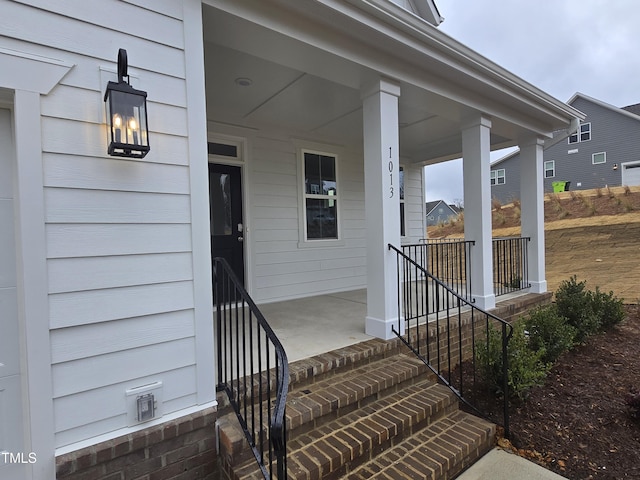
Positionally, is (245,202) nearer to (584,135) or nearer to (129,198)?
(129,198)

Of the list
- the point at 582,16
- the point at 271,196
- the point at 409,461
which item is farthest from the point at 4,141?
the point at 582,16

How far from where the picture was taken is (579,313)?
4.55m

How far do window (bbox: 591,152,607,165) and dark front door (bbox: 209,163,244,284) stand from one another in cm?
1953

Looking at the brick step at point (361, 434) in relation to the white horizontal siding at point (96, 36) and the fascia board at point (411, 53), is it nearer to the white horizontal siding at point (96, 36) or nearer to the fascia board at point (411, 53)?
the white horizontal siding at point (96, 36)

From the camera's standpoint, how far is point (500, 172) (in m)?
20.8

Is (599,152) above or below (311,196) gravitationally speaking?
above

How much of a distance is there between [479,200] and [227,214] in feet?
10.5

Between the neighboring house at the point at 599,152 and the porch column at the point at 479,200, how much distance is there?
12.6 meters

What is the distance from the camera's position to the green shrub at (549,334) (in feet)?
12.0

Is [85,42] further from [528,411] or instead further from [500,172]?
[500,172]

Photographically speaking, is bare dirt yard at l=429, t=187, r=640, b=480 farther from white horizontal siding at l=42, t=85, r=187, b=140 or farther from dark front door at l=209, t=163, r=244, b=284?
dark front door at l=209, t=163, r=244, b=284

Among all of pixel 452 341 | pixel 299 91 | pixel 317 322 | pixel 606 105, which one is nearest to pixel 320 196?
pixel 299 91

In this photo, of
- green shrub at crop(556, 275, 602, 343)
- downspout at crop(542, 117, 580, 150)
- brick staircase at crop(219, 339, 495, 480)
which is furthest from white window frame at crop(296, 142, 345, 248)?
downspout at crop(542, 117, 580, 150)

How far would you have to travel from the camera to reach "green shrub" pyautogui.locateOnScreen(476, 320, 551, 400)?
2904 mm
